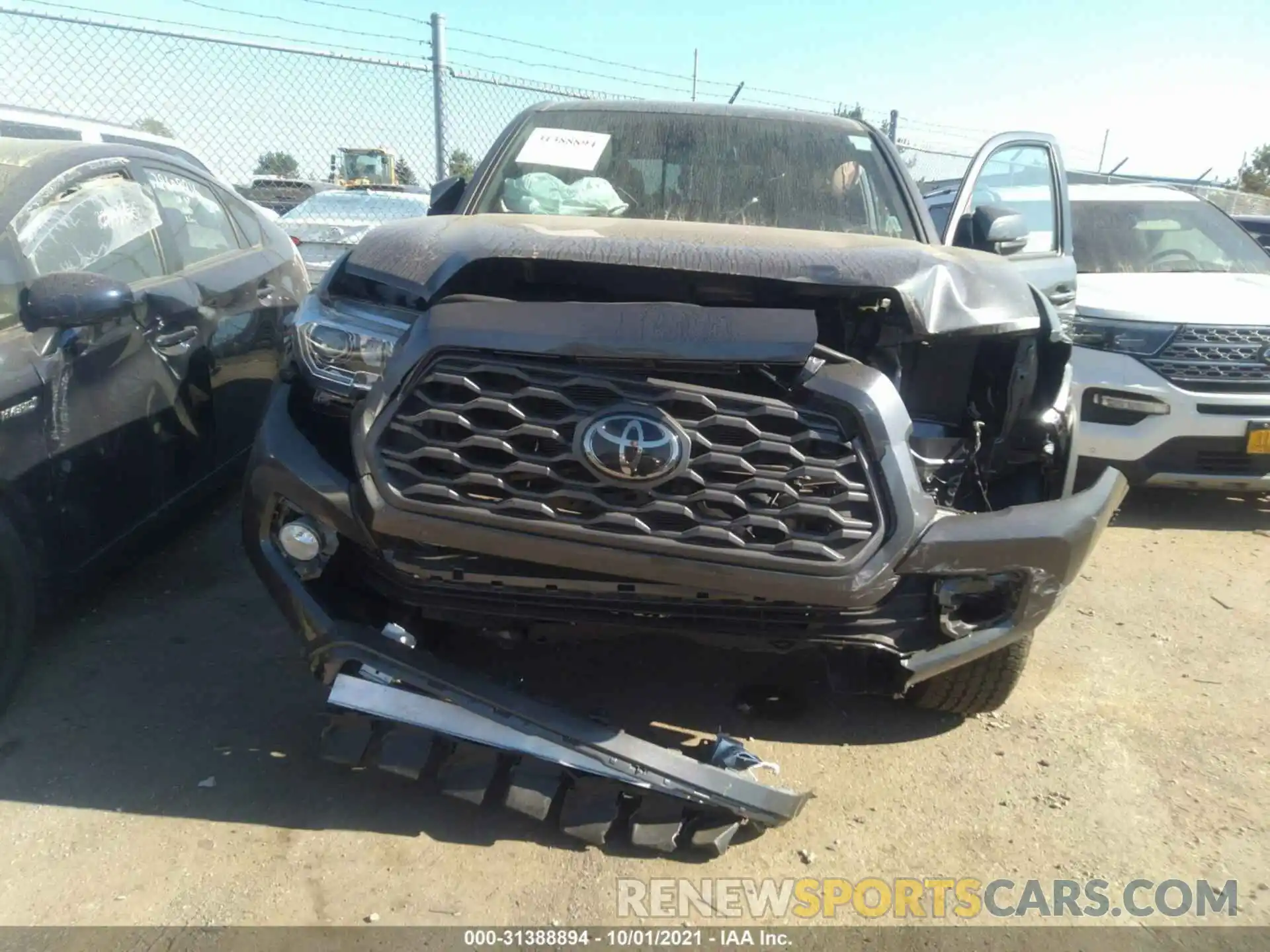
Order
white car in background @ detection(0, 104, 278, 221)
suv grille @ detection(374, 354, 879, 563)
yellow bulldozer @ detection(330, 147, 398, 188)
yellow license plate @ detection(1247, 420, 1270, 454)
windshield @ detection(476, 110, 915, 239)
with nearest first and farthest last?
suv grille @ detection(374, 354, 879, 563)
windshield @ detection(476, 110, 915, 239)
yellow license plate @ detection(1247, 420, 1270, 454)
white car in background @ detection(0, 104, 278, 221)
yellow bulldozer @ detection(330, 147, 398, 188)

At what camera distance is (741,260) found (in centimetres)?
246

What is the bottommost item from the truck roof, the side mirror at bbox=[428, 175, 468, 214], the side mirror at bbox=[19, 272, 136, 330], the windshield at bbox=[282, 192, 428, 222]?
the windshield at bbox=[282, 192, 428, 222]

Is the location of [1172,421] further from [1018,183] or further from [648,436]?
[648,436]

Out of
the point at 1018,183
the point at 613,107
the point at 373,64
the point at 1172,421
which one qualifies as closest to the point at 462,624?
the point at 613,107

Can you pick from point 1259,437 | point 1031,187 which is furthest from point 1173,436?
point 1031,187

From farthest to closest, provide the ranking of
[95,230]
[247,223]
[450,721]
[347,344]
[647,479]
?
1. [247,223]
2. [95,230]
3. [347,344]
4. [450,721]
5. [647,479]

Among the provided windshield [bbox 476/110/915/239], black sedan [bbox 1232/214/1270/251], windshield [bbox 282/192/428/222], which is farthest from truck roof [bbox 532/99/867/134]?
black sedan [bbox 1232/214/1270/251]

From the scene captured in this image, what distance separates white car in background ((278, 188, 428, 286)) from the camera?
25.2 feet

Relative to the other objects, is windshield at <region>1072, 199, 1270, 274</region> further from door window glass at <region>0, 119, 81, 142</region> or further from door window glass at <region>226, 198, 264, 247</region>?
door window glass at <region>0, 119, 81, 142</region>

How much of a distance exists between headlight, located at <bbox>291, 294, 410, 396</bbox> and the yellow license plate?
15.0ft

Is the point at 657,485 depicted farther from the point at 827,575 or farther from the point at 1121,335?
the point at 1121,335

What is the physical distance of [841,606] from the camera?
88.1 inches

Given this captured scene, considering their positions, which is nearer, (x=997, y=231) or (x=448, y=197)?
(x=997, y=231)

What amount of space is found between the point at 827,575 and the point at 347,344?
1.39 m
